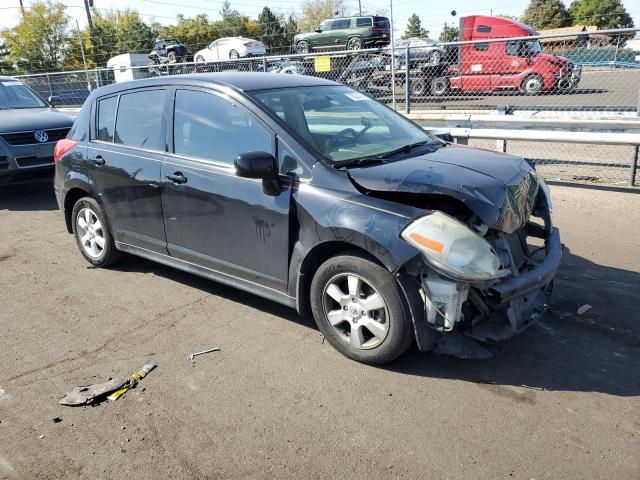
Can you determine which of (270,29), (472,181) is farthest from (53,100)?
(270,29)

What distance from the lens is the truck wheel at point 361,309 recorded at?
329cm

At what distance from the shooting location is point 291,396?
328 cm

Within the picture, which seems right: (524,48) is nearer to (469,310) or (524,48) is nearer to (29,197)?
(29,197)

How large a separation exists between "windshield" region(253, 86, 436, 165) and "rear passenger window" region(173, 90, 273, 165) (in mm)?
201

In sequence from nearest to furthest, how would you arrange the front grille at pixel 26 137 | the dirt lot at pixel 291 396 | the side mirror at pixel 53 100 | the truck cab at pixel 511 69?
1. the dirt lot at pixel 291 396
2. the front grille at pixel 26 137
3. the side mirror at pixel 53 100
4. the truck cab at pixel 511 69

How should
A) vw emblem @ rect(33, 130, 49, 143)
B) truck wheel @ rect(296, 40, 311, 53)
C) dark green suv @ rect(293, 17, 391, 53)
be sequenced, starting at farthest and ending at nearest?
1. truck wheel @ rect(296, 40, 311, 53)
2. dark green suv @ rect(293, 17, 391, 53)
3. vw emblem @ rect(33, 130, 49, 143)

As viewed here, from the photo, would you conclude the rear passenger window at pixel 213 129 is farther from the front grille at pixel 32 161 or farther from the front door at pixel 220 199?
the front grille at pixel 32 161

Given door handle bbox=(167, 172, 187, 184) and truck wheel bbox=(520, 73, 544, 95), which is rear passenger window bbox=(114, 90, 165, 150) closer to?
door handle bbox=(167, 172, 187, 184)

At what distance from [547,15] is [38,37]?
205 ft

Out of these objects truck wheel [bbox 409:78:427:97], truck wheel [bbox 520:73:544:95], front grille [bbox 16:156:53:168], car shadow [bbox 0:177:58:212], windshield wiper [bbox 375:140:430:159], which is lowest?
car shadow [bbox 0:177:58:212]

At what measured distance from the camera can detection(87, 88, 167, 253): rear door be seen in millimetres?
4621

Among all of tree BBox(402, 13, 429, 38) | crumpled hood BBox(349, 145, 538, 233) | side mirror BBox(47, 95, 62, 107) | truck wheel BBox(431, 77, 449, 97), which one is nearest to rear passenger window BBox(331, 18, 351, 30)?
side mirror BBox(47, 95, 62, 107)

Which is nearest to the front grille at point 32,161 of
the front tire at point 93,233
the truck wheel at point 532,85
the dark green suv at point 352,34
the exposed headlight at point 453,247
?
the front tire at point 93,233

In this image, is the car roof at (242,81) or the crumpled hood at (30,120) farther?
the crumpled hood at (30,120)
